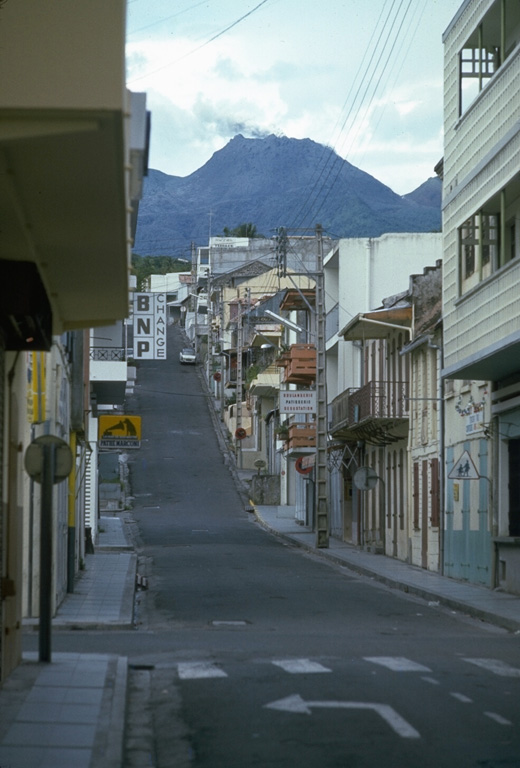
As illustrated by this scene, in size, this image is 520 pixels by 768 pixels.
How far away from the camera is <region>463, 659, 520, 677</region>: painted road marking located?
12.5m

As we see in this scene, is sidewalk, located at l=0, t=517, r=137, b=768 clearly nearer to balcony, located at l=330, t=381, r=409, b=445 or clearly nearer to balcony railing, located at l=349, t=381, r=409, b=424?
balcony, located at l=330, t=381, r=409, b=445

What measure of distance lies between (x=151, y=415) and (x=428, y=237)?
42753 millimetres

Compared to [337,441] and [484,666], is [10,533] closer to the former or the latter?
[484,666]

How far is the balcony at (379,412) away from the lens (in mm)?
35875

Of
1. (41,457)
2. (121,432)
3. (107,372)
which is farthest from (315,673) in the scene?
(107,372)

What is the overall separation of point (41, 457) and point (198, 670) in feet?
8.60

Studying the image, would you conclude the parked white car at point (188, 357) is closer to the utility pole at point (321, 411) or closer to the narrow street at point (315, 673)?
the utility pole at point (321, 411)

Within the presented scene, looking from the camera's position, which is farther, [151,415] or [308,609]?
[151,415]

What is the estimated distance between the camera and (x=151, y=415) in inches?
3477

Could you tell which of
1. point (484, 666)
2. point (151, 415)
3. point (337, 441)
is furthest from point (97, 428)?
point (151, 415)

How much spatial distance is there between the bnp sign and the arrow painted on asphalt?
31.9m

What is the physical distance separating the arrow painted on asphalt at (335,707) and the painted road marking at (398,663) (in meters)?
2.18

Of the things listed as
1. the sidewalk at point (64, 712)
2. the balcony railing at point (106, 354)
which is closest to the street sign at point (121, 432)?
the balcony railing at point (106, 354)

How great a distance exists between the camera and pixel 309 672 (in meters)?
12.1
